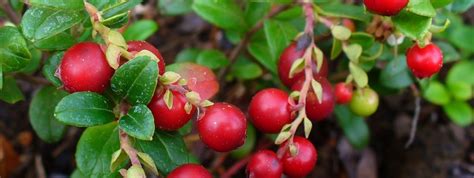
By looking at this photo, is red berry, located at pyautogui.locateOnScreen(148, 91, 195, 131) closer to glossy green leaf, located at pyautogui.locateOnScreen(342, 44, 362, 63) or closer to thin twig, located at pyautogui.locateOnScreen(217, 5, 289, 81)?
glossy green leaf, located at pyautogui.locateOnScreen(342, 44, 362, 63)

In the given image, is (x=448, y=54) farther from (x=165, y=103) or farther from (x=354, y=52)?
(x=165, y=103)

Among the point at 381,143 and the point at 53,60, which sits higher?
the point at 53,60

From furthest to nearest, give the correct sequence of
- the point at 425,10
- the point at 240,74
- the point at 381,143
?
the point at 381,143 → the point at 240,74 → the point at 425,10

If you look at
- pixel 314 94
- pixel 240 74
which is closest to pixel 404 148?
pixel 240 74

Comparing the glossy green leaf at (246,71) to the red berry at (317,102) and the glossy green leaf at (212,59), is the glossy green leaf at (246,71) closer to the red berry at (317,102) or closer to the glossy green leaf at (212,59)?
the glossy green leaf at (212,59)

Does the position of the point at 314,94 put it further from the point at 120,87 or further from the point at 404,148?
the point at 404,148

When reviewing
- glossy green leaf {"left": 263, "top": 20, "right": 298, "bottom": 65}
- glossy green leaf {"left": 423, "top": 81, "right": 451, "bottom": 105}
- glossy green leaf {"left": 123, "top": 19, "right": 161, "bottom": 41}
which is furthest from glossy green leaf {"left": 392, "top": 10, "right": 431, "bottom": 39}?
glossy green leaf {"left": 423, "top": 81, "right": 451, "bottom": 105}
